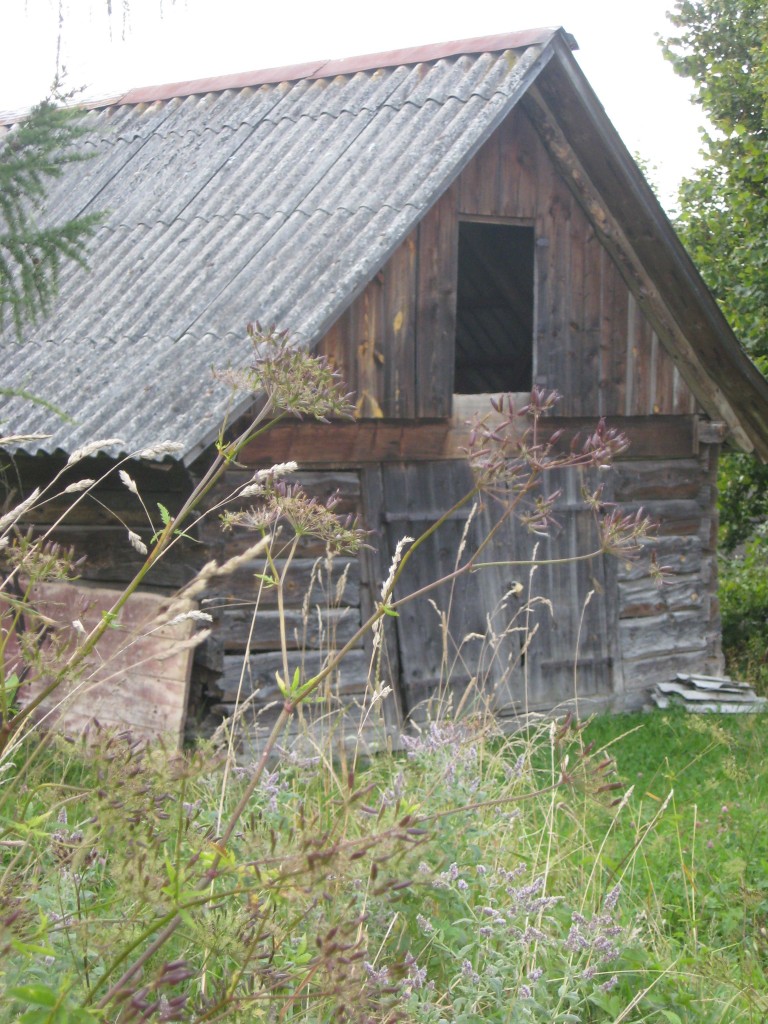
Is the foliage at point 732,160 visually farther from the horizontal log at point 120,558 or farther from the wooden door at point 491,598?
the horizontal log at point 120,558

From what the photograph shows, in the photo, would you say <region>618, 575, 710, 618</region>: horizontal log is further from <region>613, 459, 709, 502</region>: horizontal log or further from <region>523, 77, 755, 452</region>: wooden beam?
<region>523, 77, 755, 452</region>: wooden beam

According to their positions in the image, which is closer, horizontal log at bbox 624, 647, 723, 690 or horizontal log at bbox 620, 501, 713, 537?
horizontal log at bbox 624, 647, 723, 690

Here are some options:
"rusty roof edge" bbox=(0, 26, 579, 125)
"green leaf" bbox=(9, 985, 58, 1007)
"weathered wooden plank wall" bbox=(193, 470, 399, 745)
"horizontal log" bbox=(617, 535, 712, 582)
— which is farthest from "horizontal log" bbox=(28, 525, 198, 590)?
"green leaf" bbox=(9, 985, 58, 1007)

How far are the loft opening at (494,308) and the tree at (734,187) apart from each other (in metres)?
2.39

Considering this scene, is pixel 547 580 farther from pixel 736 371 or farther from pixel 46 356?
pixel 46 356

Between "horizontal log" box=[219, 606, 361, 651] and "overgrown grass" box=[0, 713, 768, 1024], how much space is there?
1.51 meters

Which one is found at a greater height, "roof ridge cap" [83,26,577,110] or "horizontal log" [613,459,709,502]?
"roof ridge cap" [83,26,577,110]

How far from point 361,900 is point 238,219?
6455 mm

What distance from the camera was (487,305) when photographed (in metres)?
11.9

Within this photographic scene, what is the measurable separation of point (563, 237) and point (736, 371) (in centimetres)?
183

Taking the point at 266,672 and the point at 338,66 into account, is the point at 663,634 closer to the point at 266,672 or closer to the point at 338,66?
the point at 266,672

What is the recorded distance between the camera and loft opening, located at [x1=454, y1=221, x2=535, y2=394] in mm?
11250

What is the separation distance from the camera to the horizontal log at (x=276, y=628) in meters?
7.25

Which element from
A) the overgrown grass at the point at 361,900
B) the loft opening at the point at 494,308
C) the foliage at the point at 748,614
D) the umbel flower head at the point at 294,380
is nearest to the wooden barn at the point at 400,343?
the foliage at the point at 748,614
